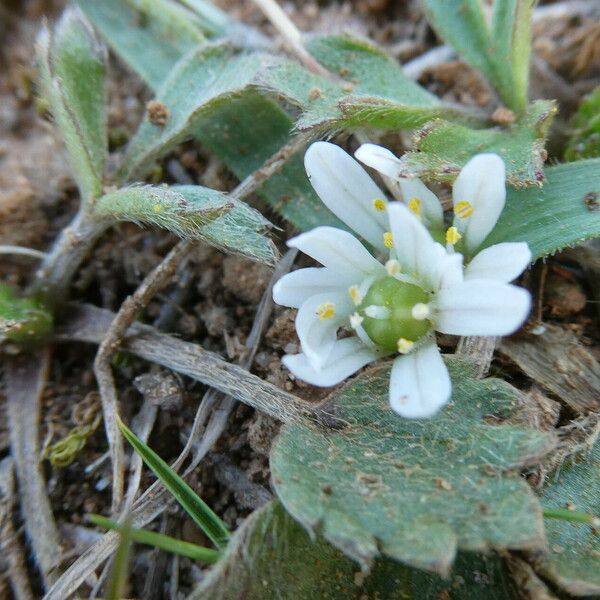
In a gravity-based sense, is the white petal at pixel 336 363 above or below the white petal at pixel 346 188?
below

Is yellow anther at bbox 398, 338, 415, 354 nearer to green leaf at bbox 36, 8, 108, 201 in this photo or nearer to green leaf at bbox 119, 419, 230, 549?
green leaf at bbox 119, 419, 230, 549

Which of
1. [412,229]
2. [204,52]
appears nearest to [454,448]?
[412,229]

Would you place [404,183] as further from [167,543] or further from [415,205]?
[167,543]

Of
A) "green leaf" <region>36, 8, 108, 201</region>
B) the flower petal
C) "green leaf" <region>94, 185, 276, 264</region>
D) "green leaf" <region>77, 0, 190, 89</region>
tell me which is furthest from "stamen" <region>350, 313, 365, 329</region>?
"green leaf" <region>77, 0, 190, 89</region>

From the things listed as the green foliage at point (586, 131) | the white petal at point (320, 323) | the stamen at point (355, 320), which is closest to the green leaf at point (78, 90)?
the white petal at point (320, 323)

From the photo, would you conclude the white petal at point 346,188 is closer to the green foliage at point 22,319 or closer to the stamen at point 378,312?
the stamen at point 378,312
